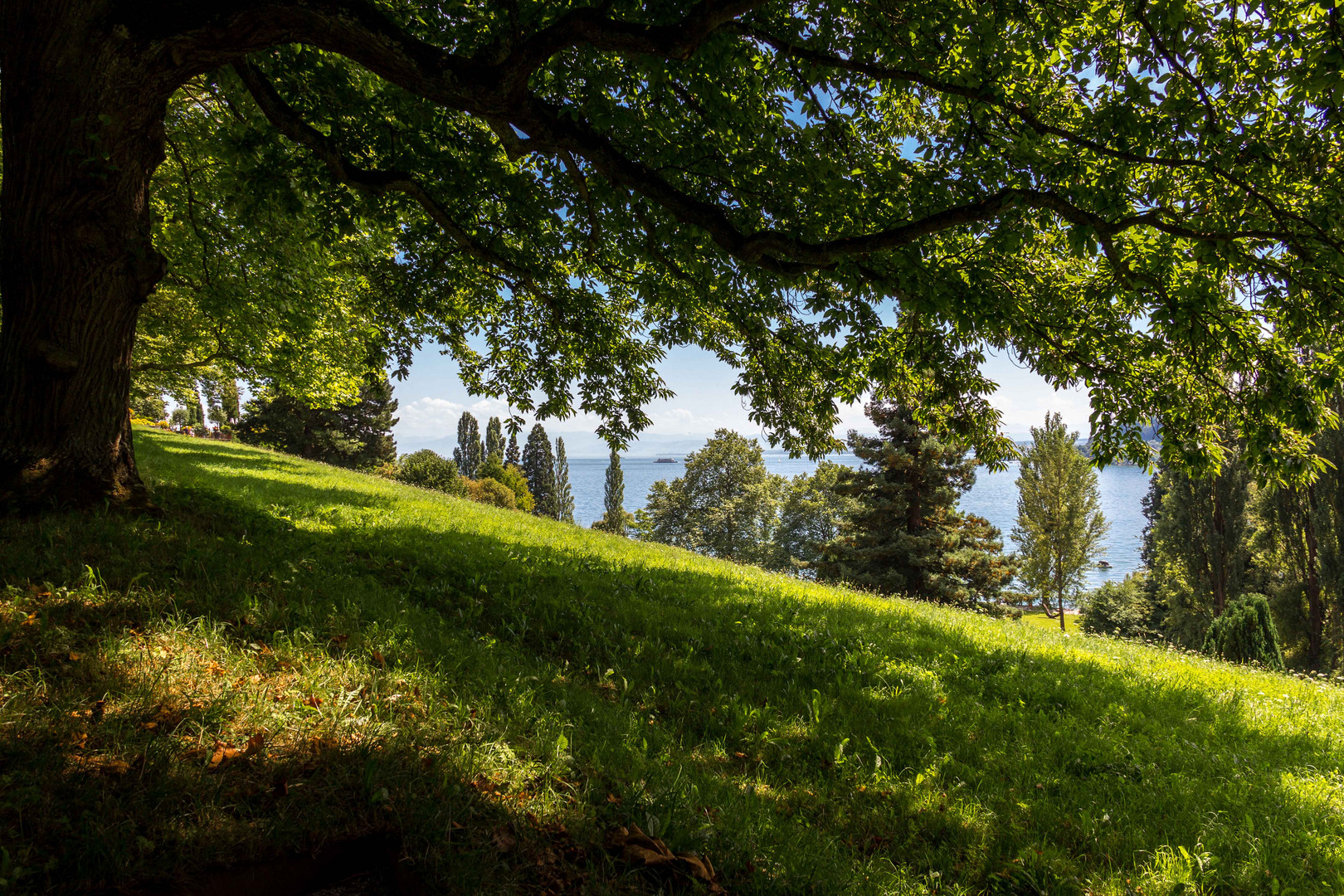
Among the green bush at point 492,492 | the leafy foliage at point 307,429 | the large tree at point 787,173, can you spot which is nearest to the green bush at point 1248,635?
the large tree at point 787,173

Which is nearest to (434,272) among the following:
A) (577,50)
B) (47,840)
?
(577,50)

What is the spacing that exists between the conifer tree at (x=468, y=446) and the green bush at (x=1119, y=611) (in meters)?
83.8

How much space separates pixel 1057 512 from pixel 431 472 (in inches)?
1930

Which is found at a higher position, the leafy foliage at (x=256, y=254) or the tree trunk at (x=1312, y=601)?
the leafy foliage at (x=256, y=254)

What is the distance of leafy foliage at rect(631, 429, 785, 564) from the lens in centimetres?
5416

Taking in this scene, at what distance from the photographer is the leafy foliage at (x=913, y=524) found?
A: 22.8 m

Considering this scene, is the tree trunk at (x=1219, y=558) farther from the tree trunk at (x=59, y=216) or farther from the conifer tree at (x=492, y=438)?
the conifer tree at (x=492, y=438)

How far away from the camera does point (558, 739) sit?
322 centimetres

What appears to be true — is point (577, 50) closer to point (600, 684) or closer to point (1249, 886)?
point (600, 684)

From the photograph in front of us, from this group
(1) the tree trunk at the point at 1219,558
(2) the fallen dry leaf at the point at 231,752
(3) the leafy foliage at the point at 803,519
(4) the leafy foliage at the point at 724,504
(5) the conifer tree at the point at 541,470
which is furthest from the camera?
(5) the conifer tree at the point at 541,470

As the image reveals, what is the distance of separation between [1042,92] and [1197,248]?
2.58m

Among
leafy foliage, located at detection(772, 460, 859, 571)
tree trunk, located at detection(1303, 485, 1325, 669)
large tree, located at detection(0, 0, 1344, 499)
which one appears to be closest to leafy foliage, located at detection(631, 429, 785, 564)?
leafy foliage, located at detection(772, 460, 859, 571)

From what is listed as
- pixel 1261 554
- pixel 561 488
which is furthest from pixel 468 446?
pixel 1261 554

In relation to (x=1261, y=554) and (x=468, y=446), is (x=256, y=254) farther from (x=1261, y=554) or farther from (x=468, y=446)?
(x=468, y=446)
